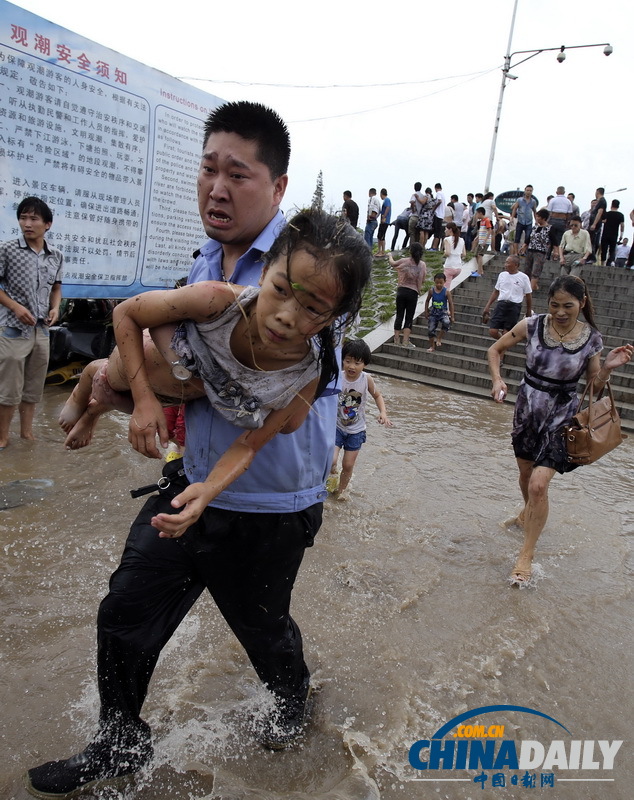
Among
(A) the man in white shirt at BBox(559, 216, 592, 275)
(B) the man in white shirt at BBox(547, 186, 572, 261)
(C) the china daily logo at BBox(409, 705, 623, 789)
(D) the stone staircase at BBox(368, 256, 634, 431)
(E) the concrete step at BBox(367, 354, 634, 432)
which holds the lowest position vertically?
(C) the china daily logo at BBox(409, 705, 623, 789)

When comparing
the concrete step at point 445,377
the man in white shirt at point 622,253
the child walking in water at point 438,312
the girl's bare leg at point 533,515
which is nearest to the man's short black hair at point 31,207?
the girl's bare leg at point 533,515

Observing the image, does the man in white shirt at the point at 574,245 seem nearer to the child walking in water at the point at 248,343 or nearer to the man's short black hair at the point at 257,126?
the man's short black hair at the point at 257,126

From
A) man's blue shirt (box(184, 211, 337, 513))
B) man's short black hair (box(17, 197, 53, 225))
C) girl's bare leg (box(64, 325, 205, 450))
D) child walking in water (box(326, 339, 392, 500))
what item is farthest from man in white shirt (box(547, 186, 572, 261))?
girl's bare leg (box(64, 325, 205, 450))

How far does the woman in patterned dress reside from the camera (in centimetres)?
384

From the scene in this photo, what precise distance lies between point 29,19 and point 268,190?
4.79m

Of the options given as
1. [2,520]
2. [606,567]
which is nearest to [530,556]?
[606,567]

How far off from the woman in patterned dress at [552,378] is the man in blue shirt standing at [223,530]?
2.39 m

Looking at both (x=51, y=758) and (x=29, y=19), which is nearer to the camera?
(x=51, y=758)

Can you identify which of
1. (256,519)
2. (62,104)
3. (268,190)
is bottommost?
(256,519)

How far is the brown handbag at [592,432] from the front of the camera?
3.69 m

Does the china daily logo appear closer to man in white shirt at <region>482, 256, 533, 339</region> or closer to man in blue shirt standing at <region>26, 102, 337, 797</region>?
man in blue shirt standing at <region>26, 102, 337, 797</region>

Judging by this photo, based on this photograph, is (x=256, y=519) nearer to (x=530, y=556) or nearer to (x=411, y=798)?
(x=411, y=798)

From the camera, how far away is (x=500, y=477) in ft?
19.5

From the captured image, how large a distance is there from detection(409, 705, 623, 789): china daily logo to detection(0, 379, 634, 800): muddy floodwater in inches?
0.7
